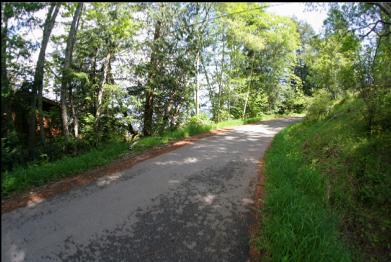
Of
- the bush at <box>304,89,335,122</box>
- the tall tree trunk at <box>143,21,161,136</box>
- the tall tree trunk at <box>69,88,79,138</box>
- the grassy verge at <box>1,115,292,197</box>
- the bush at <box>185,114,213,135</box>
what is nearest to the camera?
the grassy verge at <box>1,115,292,197</box>

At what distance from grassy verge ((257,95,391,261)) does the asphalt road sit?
0.49 m

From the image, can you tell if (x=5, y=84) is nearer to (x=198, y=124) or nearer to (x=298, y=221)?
(x=298, y=221)

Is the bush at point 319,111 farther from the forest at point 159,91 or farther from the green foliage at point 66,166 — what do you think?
the green foliage at point 66,166

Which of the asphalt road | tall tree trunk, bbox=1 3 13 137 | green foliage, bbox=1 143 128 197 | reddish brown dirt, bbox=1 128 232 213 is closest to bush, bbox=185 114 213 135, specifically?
reddish brown dirt, bbox=1 128 232 213

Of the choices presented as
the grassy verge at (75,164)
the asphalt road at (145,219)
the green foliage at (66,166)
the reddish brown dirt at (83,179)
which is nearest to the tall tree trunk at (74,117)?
the grassy verge at (75,164)

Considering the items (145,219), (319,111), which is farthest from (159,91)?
(145,219)

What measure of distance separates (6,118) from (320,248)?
3586 mm

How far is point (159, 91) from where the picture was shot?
519 inches

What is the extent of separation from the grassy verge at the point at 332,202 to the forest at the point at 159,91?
4cm

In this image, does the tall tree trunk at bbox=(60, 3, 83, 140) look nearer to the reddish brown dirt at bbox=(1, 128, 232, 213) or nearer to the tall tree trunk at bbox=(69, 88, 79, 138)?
the tall tree trunk at bbox=(69, 88, 79, 138)

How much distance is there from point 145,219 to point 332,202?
11.8ft

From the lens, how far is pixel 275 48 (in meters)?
25.1

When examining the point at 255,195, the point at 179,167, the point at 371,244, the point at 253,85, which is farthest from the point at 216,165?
the point at 253,85

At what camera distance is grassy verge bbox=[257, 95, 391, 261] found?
11.6 feet
